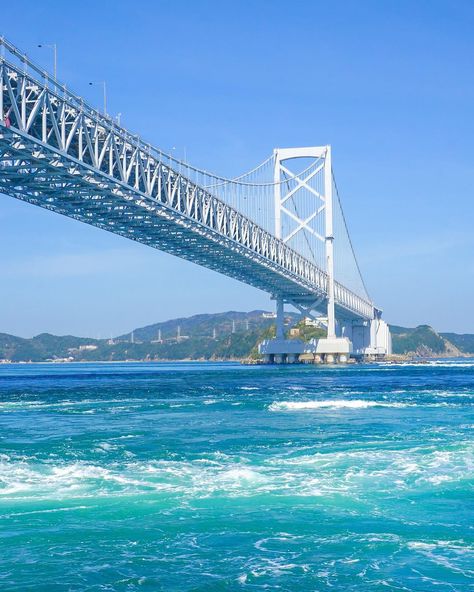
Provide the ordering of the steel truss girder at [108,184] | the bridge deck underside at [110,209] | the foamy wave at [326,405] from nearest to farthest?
the foamy wave at [326,405]
the steel truss girder at [108,184]
the bridge deck underside at [110,209]

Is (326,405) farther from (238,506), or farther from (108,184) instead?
(238,506)

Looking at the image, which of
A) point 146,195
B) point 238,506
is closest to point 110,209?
point 146,195

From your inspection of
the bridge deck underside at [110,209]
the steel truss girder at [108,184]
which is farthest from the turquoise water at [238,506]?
the bridge deck underside at [110,209]

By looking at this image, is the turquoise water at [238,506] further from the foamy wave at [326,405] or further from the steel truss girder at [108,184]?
the steel truss girder at [108,184]

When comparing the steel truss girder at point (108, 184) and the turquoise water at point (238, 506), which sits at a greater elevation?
the steel truss girder at point (108, 184)

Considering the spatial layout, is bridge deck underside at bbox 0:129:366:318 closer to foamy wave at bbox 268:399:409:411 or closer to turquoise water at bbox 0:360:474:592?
foamy wave at bbox 268:399:409:411

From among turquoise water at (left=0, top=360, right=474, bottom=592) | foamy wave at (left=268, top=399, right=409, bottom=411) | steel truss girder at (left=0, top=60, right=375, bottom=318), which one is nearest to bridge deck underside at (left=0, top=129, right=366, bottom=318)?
steel truss girder at (left=0, top=60, right=375, bottom=318)

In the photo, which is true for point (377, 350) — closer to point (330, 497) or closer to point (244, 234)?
point (244, 234)
